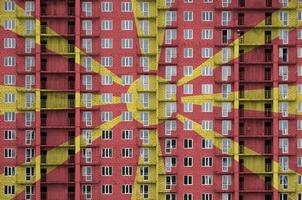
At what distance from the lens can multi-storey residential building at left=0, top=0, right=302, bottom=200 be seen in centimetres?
8525

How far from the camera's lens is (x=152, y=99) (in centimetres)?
8631

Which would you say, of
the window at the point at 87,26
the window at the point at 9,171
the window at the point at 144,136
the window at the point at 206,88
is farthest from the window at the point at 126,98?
the window at the point at 9,171

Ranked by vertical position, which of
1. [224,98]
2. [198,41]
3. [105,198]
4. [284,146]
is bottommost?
[105,198]

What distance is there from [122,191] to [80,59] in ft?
59.6

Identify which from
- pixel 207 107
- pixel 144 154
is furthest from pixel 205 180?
pixel 207 107

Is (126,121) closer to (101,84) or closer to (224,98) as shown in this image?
(101,84)

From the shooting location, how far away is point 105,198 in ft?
281

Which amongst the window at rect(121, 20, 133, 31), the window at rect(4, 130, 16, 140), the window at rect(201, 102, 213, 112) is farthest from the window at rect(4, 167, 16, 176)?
the window at rect(201, 102, 213, 112)

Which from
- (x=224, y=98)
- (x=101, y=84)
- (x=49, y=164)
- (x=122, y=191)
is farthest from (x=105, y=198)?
(x=224, y=98)

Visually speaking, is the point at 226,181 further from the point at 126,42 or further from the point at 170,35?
the point at 126,42

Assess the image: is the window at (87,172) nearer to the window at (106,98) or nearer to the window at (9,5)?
the window at (106,98)

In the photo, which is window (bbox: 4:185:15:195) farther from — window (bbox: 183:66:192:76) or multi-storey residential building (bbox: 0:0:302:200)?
window (bbox: 183:66:192:76)

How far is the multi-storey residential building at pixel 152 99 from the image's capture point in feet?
280

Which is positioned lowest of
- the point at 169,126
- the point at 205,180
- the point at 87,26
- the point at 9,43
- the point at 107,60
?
the point at 205,180
